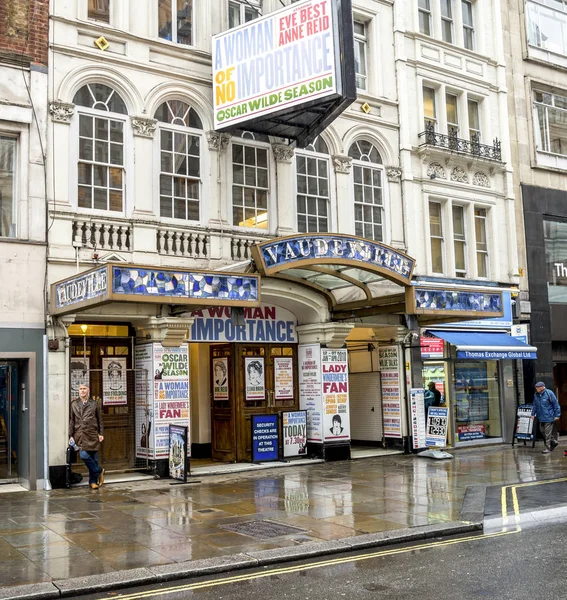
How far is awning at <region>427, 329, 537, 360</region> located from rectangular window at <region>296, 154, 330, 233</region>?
4198 millimetres

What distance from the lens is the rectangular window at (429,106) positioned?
20.0 m

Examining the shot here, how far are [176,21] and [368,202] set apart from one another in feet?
20.1

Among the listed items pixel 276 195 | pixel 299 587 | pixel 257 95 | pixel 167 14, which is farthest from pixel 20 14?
pixel 299 587

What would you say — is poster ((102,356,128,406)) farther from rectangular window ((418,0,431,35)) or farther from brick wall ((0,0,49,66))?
rectangular window ((418,0,431,35))

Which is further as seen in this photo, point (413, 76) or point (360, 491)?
point (413, 76)

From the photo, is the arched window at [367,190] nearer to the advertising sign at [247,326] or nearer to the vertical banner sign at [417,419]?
the advertising sign at [247,326]

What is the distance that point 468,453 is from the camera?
18250mm

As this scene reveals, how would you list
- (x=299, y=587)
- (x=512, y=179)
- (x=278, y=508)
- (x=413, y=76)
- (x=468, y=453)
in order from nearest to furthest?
(x=299, y=587)
(x=278, y=508)
(x=468, y=453)
(x=413, y=76)
(x=512, y=179)

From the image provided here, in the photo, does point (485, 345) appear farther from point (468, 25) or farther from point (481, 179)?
point (468, 25)

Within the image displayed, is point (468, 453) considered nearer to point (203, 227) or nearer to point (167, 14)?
point (203, 227)

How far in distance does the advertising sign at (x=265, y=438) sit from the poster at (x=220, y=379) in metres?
1.10

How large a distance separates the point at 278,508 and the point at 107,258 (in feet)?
19.6

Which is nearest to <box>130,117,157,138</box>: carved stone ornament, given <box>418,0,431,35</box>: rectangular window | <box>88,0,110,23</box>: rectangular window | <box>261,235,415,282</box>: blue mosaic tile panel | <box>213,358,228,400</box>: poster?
<box>88,0,110,23</box>: rectangular window

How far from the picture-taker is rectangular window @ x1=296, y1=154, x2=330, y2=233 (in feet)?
56.6
